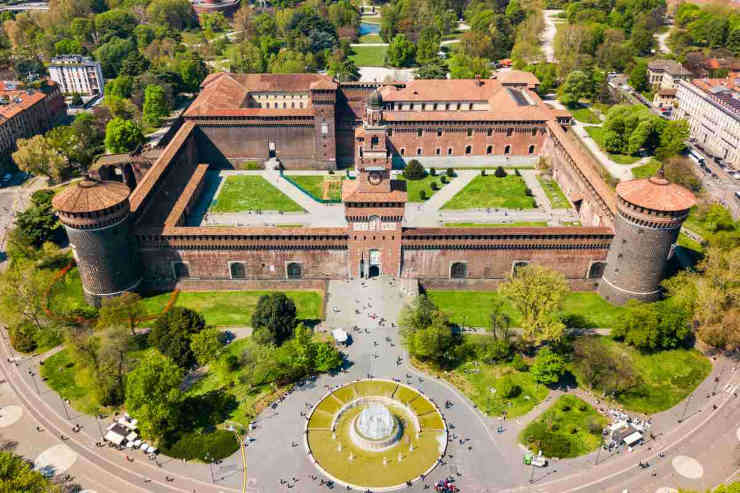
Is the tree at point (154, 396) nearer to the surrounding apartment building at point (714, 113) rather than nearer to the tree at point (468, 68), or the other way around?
the surrounding apartment building at point (714, 113)

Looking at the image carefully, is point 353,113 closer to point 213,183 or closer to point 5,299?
point 213,183

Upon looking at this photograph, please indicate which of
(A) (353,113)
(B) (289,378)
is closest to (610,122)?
(A) (353,113)

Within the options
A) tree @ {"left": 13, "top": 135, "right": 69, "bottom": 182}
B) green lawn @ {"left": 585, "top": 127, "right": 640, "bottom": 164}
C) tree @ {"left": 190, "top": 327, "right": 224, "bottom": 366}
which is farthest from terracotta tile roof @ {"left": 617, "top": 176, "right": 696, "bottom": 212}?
tree @ {"left": 13, "top": 135, "right": 69, "bottom": 182}

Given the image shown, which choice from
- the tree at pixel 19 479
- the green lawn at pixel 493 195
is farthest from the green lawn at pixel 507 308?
the tree at pixel 19 479

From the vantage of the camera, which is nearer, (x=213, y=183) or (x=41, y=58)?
(x=213, y=183)

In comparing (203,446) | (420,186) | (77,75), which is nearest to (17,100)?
(77,75)
